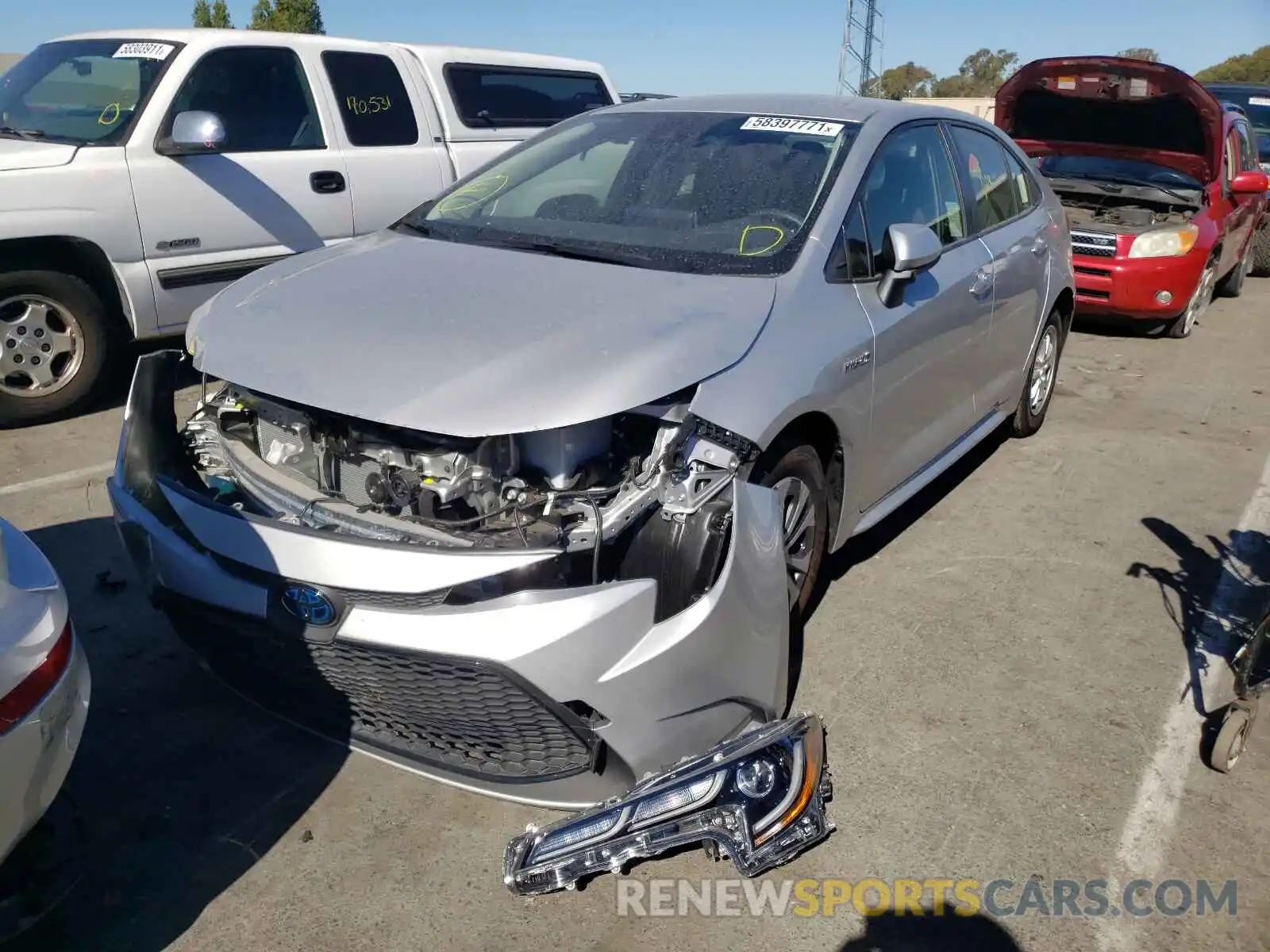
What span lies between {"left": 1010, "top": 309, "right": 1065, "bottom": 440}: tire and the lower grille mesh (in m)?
3.64

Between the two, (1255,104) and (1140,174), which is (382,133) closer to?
(1140,174)

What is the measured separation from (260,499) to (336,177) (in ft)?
13.3

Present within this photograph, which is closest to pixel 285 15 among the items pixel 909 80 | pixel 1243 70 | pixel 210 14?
pixel 210 14

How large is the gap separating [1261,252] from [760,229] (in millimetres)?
10232

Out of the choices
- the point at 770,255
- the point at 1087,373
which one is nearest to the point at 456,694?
the point at 770,255

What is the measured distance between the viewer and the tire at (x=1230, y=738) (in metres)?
3.07

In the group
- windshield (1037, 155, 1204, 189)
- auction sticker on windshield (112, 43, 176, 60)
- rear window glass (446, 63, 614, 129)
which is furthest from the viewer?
windshield (1037, 155, 1204, 189)

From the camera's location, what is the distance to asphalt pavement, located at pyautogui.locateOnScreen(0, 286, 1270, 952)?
253cm

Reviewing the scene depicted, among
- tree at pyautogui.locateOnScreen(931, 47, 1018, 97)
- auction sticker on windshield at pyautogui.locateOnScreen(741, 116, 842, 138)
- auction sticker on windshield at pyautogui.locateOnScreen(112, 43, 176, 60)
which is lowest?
tree at pyautogui.locateOnScreen(931, 47, 1018, 97)

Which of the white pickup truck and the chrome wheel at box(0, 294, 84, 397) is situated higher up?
the white pickup truck

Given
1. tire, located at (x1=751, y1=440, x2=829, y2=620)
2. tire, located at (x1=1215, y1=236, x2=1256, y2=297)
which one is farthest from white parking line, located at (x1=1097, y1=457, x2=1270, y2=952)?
tire, located at (x1=1215, y1=236, x2=1256, y2=297)

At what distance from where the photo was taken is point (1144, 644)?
12.5 ft

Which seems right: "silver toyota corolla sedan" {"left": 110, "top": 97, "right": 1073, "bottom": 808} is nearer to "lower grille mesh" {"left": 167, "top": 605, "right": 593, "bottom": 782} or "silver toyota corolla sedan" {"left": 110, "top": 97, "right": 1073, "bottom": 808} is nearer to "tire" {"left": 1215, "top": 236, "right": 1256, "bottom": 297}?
"lower grille mesh" {"left": 167, "top": 605, "right": 593, "bottom": 782}

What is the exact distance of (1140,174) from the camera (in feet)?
29.0
